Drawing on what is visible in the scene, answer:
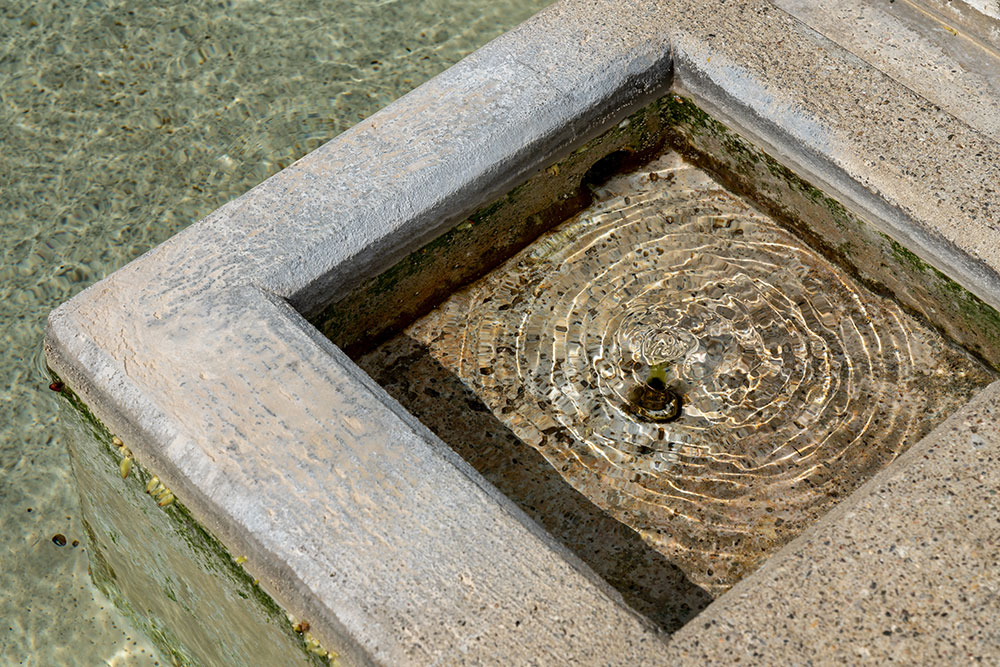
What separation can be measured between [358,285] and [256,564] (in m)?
0.84

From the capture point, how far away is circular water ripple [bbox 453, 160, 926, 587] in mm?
3079

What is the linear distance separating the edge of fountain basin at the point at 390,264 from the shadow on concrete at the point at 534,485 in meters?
0.40

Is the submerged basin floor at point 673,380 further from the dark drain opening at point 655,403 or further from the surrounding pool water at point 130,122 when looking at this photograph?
the surrounding pool water at point 130,122

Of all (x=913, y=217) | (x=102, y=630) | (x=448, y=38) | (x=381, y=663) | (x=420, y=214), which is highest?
(x=913, y=217)

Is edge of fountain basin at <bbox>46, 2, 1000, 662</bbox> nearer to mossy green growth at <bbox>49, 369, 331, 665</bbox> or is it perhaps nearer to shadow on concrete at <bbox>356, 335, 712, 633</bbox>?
mossy green growth at <bbox>49, 369, 331, 665</bbox>

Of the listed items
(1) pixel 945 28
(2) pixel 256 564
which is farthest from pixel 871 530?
(1) pixel 945 28

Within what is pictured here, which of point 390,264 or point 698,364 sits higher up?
point 390,264

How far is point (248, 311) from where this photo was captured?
9.04ft

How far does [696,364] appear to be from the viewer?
11.0ft

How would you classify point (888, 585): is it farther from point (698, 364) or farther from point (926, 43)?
point (926, 43)

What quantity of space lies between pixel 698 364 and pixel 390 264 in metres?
0.95

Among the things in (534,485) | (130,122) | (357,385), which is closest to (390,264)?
(357,385)

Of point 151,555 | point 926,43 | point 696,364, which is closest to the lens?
point 151,555

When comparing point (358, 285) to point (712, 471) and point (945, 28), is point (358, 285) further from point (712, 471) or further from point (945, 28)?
point (945, 28)
